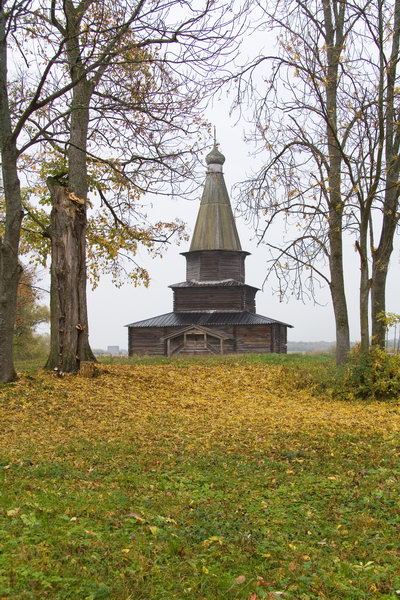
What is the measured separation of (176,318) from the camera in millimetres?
40781

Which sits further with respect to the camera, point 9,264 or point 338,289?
point 338,289

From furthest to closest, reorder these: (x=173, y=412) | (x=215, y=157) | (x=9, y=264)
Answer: (x=215, y=157), (x=9, y=264), (x=173, y=412)

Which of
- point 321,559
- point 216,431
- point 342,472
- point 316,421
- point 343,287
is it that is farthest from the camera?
point 343,287

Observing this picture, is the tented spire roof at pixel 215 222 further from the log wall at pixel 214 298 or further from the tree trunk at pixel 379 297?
the tree trunk at pixel 379 297

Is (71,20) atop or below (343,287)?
atop

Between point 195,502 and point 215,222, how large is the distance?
36117mm

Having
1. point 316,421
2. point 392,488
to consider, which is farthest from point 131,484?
point 316,421

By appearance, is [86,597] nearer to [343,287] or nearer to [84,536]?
[84,536]

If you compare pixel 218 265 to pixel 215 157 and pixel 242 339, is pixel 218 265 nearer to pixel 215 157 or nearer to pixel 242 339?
pixel 242 339

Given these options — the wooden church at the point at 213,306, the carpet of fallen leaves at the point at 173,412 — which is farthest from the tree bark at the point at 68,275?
the wooden church at the point at 213,306

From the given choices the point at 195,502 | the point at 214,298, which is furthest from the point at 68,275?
the point at 214,298

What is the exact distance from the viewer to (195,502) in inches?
250

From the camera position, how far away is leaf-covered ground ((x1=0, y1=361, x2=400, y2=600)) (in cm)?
463

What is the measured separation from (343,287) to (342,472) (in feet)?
33.9
